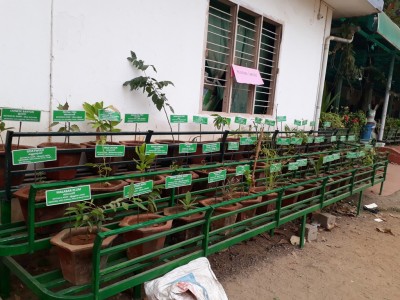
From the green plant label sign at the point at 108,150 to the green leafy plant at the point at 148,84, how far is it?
117 centimetres

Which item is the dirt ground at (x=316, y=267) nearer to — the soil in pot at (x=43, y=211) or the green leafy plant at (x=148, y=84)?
the soil in pot at (x=43, y=211)

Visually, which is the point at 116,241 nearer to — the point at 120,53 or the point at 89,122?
the point at 89,122

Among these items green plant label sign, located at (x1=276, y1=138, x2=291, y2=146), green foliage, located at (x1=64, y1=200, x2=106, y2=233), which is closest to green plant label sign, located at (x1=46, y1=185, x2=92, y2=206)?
green foliage, located at (x1=64, y1=200, x2=106, y2=233)

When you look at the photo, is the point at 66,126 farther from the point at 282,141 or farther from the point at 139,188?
the point at 282,141

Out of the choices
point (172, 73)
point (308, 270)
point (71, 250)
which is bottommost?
point (308, 270)

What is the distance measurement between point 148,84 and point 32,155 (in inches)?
65.2

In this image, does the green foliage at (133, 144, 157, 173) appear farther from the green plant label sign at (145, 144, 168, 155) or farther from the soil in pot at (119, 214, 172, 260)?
the soil in pot at (119, 214, 172, 260)

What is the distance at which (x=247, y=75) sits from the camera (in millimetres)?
4617

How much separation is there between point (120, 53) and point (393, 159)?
342 inches

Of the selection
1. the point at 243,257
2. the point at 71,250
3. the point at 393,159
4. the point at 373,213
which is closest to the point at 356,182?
the point at 373,213

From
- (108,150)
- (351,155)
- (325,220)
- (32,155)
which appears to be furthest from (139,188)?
(351,155)

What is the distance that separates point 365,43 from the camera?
29.2 ft

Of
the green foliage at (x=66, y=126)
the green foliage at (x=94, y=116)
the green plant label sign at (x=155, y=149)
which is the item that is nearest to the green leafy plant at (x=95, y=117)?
A: the green foliage at (x=94, y=116)

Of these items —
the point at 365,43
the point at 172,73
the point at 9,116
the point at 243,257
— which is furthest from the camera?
the point at 365,43
